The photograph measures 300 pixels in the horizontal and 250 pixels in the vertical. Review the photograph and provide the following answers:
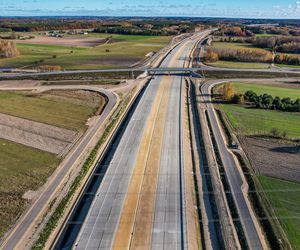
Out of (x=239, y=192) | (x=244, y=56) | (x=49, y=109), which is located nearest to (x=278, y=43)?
(x=244, y=56)

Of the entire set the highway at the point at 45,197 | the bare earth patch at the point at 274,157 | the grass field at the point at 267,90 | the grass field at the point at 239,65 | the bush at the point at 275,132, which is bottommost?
the highway at the point at 45,197

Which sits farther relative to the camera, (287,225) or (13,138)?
(13,138)

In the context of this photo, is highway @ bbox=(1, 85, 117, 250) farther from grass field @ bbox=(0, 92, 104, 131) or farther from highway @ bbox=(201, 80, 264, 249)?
highway @ bbox=(201, 80, 264, 249)

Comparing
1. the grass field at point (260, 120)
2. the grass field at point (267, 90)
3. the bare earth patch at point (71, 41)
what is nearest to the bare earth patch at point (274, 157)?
the grass field at point (260, 120)

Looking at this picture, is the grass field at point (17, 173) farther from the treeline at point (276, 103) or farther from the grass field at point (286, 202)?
the treeline at point (276, 103)

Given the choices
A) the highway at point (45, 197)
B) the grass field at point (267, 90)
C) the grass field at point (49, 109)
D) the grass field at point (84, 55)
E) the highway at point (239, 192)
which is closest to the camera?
the highway at point (45, 197)

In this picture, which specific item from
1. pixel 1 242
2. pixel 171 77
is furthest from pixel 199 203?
pixel 171 77

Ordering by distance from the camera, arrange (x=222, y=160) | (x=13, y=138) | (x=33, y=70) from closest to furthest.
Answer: (x=222, y=160) < (x=13, y=138) < (x=33, y=70)

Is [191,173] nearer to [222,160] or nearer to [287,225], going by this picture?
[222,160]
